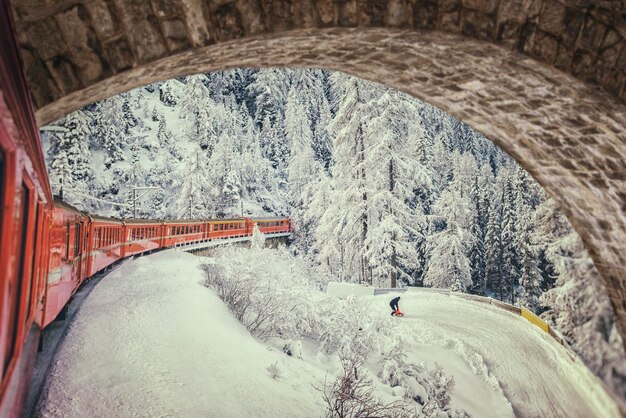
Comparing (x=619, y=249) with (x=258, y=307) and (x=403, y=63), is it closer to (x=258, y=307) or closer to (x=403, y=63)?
(x=403, y=63)

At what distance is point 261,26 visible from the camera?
299cm

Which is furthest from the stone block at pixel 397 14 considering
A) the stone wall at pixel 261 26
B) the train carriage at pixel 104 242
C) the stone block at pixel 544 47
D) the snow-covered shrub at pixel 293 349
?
the train carriage at pixel 104 242

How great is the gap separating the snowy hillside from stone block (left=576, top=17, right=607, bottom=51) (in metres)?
1.73

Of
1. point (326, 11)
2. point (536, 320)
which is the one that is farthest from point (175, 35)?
point (536, 320)

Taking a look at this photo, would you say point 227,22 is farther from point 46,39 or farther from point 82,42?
point 46,39

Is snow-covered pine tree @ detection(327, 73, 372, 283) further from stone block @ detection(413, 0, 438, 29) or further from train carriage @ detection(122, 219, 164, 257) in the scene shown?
stone block @ detection(413, 0, 438, 29)

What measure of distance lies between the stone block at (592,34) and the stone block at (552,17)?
0.61ft

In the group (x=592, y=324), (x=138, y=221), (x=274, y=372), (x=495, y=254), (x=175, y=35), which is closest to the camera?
(x=592, y=324)

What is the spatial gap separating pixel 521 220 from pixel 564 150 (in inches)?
1207

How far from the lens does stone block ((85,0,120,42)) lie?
103 inches

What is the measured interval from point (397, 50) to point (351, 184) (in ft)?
59.8

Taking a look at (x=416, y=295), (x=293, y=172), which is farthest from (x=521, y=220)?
(x=293, y=172)

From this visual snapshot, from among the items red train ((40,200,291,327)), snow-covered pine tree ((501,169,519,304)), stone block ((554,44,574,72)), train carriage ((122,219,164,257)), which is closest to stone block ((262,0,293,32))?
stone block ((554,44,574,72))

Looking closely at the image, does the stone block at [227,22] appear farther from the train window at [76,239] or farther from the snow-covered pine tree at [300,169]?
the snow-covered pine tree at [300,169]
